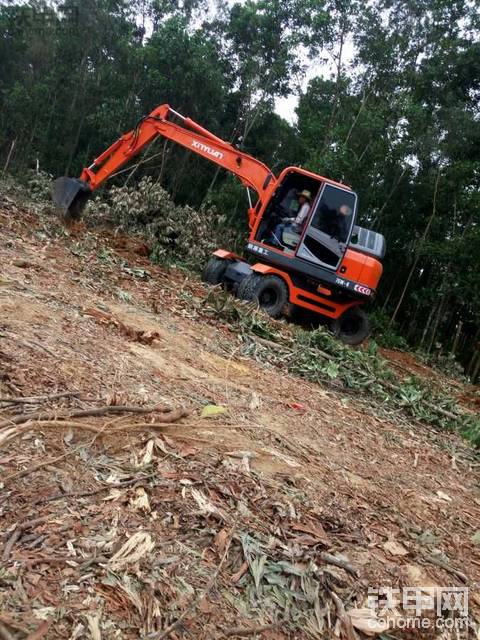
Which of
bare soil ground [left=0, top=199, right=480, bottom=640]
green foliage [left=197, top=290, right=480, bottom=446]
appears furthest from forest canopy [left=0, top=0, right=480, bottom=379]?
bare soil ground [left=0, top=199, right=480, bottom=640]

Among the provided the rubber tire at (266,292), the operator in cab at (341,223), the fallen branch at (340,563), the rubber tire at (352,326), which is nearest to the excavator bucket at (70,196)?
the rubber tire at (266,292)

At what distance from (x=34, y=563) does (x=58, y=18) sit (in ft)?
81.0

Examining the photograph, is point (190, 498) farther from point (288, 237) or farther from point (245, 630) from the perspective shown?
point (288, 237)

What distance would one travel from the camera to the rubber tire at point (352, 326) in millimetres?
10812

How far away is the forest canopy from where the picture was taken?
17.6 m

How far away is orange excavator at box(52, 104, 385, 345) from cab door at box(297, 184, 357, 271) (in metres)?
0.02

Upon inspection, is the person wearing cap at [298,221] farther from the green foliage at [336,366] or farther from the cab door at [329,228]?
the green foliage at [336,366]

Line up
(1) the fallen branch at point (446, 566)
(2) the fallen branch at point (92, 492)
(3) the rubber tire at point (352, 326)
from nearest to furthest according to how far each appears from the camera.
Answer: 1. (2) the fallen branch at point (92, 492)
2. (1) the fallen branch at point (446, 566)
3. (3) the rubber tire at point (352, 326)

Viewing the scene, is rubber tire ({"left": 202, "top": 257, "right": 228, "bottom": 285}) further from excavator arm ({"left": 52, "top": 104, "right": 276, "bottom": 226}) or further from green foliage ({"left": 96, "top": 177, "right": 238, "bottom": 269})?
green foliage ({"left": 96, "top": 177, "right": 238, "bottom": 269})

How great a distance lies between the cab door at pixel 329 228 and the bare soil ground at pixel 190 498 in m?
4.77

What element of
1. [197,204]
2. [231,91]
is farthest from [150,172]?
[231,91]

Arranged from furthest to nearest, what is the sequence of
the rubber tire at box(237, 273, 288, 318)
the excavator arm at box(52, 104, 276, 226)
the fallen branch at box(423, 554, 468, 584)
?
the excavator arm at box(52, 104, 276, 226)
the rubber tire at box(237, 273, 288, 318)
the fallen branch at box(423, 554, 468, 584)

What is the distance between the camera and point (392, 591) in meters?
2.59

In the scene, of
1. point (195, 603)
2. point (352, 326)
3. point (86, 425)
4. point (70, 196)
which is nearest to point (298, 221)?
point (352, 326)
